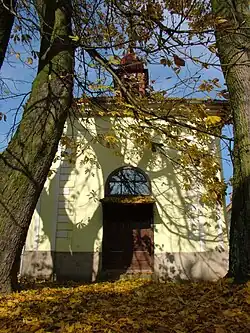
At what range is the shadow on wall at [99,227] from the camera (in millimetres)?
9109

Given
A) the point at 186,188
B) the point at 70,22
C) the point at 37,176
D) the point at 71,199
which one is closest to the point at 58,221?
the point at 71,199

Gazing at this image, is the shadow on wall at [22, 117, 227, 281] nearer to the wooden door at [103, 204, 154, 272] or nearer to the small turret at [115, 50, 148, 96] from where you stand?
the wooden door at [103, 204, 154, 272]

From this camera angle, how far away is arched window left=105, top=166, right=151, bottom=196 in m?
9.86

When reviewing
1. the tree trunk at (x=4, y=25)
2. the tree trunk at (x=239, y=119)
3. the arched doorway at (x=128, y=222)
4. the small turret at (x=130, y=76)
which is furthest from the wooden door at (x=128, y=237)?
the tree trunk at (x=4, y=25)

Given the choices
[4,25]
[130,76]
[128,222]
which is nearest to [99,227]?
[128,222]

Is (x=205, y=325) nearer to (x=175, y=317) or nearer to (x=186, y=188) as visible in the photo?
(x=175, y=317)

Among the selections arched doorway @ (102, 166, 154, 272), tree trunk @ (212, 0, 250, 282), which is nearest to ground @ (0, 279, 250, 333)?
tree trunk @ (212, 0, 250, 282)

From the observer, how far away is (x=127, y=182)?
9.97 m

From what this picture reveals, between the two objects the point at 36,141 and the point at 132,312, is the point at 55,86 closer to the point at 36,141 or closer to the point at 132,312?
the point at 36,141

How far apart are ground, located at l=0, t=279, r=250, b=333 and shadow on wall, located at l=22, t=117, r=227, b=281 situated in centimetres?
492

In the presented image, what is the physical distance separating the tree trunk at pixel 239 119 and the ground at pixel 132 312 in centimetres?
49

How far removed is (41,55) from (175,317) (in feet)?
14.4

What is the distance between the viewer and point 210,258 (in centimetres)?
913

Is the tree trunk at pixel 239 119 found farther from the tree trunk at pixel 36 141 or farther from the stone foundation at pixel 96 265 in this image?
the stone foundation at pixel 96 265
